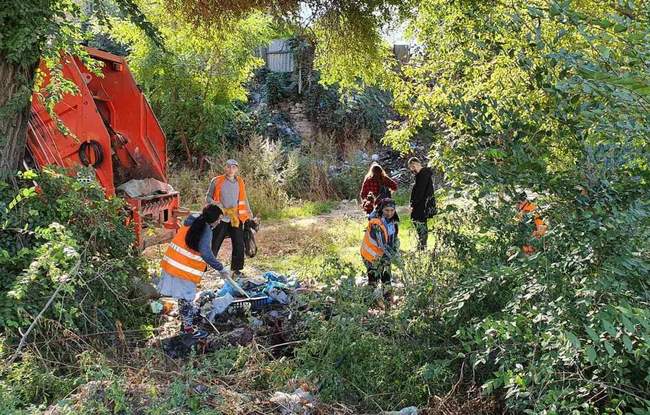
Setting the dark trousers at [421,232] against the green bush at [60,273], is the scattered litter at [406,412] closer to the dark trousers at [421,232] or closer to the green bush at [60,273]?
the dark trousers at [421,232]

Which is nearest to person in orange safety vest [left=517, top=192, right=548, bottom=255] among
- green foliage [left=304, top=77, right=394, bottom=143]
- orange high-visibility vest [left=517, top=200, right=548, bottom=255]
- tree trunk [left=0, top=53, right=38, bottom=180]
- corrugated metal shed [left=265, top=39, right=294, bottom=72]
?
orange high-visibility vest [left=517, top=200, right=548, bottom=255]

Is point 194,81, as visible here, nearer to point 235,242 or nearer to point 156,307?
point 235,242

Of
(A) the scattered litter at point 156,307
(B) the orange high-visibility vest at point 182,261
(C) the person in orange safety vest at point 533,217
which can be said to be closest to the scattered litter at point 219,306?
(B) the orange high-visibility vest at point 182,261

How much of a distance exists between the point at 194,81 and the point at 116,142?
8.27 metres

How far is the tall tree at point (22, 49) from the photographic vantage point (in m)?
4.45

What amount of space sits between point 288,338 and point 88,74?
4310 millimetres

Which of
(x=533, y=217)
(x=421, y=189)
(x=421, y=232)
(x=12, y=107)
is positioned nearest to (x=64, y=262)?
(x=12, y=107)

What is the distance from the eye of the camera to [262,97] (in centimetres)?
1983

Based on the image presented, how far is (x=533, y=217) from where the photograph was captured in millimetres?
3436

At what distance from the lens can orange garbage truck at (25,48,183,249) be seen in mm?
6207

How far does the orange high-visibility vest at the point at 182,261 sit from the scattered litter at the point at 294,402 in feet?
7.17

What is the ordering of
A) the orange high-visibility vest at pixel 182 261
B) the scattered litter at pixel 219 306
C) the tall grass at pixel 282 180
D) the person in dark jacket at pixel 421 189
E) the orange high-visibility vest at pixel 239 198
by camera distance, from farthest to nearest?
the tall grass at pixel 282 180
the person in dark jacket at pixel 421 189
the orange high-visibility vest at pixel 239 198
the orange high-visibility vest at pixel 182 261
the scattered litter at pixel 219 306

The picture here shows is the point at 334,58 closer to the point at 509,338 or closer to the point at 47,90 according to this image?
the point at 47,90

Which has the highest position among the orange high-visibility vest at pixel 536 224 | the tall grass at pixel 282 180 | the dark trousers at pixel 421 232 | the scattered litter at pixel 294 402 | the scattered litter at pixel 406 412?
the orange high-visibility vest at pixel 536 224
